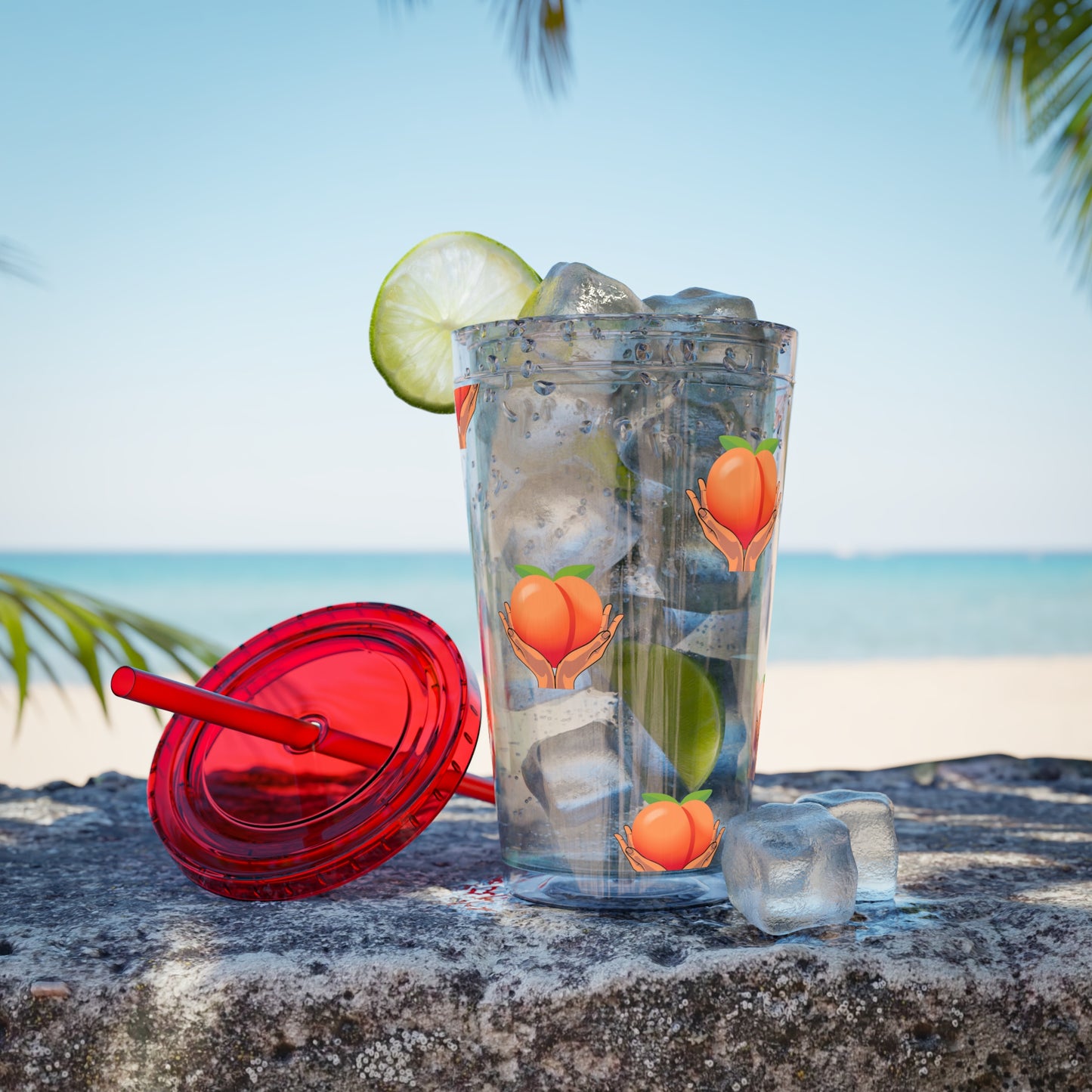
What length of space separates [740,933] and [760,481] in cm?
39

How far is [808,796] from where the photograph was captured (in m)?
0.97

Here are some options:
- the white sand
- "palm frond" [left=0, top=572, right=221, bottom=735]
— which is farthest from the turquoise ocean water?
"palm frond" [left=0, top=572, right=221, bottom=735]

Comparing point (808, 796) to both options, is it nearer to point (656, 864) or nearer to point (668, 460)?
point (656, 864)

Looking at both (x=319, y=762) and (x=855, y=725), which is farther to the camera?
(x=855, y=725)

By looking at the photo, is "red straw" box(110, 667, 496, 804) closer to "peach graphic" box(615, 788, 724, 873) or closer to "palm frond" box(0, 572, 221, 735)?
"peach graphic" box(615, 788, 724, 873)

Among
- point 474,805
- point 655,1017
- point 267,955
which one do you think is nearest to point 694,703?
point 655,1017

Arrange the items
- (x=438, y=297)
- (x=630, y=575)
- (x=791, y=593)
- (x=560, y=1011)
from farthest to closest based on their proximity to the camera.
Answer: (x=791, y=593) → (x=438, y=297) → (x=630, y=575) → (x=560, y=1011)

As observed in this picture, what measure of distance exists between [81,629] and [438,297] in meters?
1.08

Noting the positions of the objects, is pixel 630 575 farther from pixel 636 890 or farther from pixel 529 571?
pixel 636 890

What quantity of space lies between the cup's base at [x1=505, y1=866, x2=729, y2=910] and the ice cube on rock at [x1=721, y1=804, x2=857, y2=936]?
0.21 feet

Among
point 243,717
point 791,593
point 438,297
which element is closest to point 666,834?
point 243,717

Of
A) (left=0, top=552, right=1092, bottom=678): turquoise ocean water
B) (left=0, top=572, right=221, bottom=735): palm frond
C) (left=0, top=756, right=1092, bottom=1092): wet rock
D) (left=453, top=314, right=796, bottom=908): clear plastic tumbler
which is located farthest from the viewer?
(left=0, top=552, right=1092, bottom=678): turquoise ocean water

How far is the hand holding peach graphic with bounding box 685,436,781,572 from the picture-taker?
2.93 ft

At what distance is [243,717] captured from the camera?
3.11 feet
